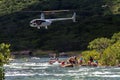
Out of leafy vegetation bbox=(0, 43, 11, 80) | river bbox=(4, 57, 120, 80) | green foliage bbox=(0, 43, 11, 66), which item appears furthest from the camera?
river bbox=(4, 57, 120, 80)

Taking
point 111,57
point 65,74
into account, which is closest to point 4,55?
point 65,74

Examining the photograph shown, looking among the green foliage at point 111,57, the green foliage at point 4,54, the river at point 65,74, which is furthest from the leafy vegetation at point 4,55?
the green foliage at point 111,57

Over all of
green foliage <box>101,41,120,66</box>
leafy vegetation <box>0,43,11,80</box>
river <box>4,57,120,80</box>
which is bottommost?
green foliage <box>101,41,120,66</box>

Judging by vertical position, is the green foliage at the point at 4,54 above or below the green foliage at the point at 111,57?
above

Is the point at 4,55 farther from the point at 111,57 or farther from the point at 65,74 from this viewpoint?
the point at 111,57

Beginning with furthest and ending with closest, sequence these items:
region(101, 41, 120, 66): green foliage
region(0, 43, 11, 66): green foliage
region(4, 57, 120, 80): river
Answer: region(101, 41, 120, 66): green foliage
region(4, 57, 120, 80): river
region(0, 43, 11, 66): green foliage

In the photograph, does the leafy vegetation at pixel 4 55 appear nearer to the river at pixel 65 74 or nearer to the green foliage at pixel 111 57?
the river at pixel 65 74

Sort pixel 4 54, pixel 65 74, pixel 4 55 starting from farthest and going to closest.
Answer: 1. pixel 65 74
2. pixel 4 54
3. pixel 4 55

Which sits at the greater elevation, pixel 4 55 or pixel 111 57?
pixel 4 55

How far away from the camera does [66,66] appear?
133 m

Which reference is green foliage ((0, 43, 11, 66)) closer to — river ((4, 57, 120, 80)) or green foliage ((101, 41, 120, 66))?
river ((4, 57, 120, 80))

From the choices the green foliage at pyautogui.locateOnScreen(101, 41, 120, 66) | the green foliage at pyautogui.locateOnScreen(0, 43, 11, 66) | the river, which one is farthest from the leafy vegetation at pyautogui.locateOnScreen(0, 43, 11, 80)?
the green foliage at pyautogui.locateOnScreen(101, 41, 120, 66)

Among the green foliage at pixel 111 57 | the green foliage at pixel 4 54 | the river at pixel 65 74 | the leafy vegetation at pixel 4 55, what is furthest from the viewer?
the green foliage at pixel 111 57

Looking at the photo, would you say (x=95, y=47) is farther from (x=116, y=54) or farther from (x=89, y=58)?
(x=116, y=54)
